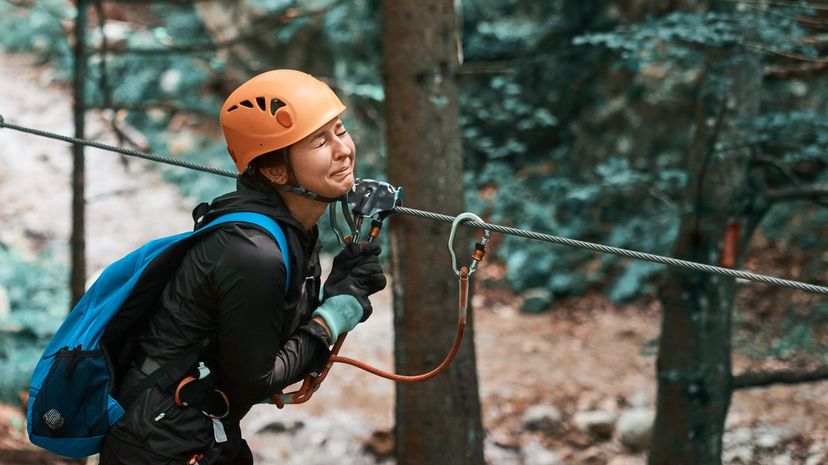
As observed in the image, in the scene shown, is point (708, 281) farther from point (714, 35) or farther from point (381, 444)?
point (381, 444)

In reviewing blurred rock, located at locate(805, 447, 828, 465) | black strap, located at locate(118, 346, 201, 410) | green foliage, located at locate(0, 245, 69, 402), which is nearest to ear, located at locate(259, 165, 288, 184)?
black strap, located at locate(118, 346, 201, 410)

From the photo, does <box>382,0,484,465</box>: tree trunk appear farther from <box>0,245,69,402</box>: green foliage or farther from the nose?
<box>0,245,69,402</box>: green foliage

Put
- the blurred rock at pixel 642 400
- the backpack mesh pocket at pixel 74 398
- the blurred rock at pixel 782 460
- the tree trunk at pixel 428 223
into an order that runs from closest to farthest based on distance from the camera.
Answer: the backpack mesh pocket at pixel 74 398
the tree trunk at pixel 428 223
the blurred rock at pixel 782 460
the blurred rock at pixel 642 400

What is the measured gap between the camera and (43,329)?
7898 mm

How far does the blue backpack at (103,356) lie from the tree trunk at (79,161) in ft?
12.3

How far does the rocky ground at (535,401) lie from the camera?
6.39m

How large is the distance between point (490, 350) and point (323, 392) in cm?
195

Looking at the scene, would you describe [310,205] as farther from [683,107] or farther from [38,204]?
[38,204]

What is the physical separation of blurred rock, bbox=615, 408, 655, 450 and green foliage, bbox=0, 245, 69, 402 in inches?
188

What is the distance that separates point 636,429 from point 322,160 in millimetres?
5231

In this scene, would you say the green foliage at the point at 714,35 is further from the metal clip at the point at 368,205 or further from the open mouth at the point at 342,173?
the open mouth at the point at 342,173

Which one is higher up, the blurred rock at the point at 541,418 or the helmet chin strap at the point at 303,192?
the helmet chin strap at the point at 303,192

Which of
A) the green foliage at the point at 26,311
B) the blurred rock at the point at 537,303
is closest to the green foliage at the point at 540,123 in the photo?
the blurred rock at the point at 537,303

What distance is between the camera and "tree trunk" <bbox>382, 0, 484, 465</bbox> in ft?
12.6
